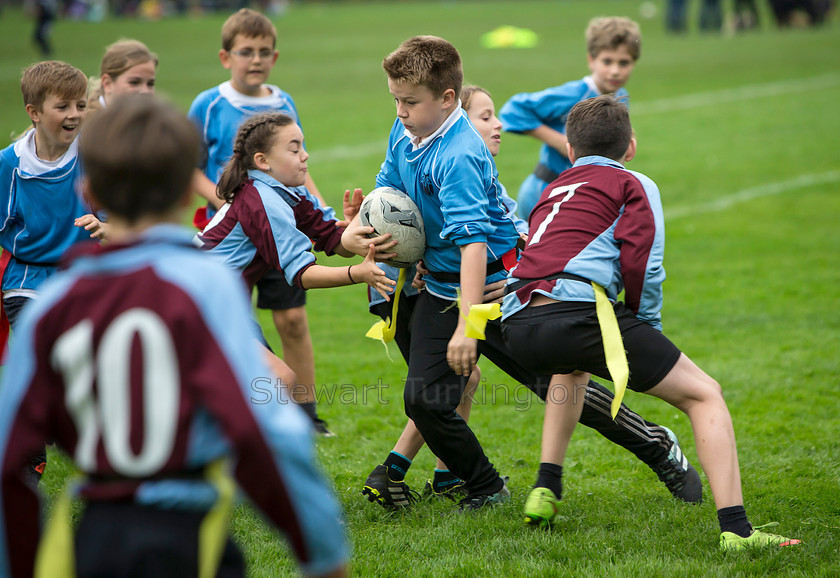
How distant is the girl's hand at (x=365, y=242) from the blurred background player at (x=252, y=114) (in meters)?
1.59

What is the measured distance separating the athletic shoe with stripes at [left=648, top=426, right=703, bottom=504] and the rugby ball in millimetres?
1542

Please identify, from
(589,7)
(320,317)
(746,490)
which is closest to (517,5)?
(589,7)

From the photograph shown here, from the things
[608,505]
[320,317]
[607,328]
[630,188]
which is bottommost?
[320,317]

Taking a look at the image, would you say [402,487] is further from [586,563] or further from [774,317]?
[774,317]

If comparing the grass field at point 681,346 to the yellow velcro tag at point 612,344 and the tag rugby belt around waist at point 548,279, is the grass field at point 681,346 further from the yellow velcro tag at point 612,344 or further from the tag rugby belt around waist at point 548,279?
the tag rugby belt around waist at point 548,279

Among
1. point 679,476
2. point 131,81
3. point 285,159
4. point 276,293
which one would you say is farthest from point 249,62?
point 679,476

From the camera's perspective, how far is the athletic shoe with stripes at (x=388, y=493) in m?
4.35

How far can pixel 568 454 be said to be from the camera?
513 centimetres

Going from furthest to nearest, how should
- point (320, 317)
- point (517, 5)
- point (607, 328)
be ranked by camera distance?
1. point (517, 5)
2. point (320, 317)
3. point (607, 328)

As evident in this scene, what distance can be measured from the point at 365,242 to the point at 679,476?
1877mm

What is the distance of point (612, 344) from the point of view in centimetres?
349

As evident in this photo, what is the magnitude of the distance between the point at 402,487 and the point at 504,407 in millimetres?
1694

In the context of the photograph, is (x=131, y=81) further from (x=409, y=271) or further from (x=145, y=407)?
(x=145, y=407)

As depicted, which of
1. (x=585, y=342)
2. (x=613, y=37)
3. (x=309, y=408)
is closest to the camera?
(x=585, y=342)
